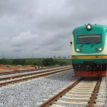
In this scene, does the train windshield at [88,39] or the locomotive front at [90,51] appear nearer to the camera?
the locomotive front at [90,51]

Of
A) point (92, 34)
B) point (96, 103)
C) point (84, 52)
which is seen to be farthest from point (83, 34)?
point (96, 103)

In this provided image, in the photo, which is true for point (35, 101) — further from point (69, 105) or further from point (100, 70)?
point (100, 70)

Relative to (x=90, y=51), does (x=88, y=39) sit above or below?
above

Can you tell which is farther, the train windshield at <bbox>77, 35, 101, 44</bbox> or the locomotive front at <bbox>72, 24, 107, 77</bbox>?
the train windshield at <bbox>77, 35, 101, 44</bbox>

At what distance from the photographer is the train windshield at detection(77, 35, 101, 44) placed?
1067 cm

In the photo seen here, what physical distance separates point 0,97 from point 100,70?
668 cm

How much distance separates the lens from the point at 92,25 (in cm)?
1117

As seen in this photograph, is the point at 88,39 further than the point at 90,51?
Yes

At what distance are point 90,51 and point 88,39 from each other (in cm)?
93

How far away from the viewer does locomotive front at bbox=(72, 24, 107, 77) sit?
10300 millimetres

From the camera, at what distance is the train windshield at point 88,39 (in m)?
10.7

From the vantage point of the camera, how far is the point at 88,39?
10.9m

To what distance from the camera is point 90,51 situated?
1048 centimetres

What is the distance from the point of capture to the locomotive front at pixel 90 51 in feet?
33.8
